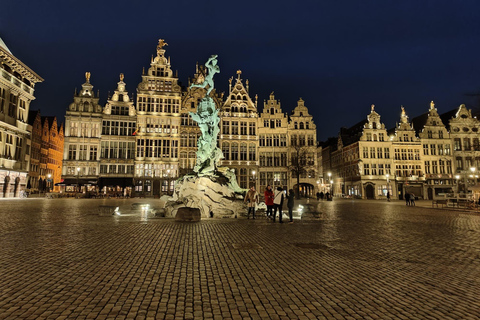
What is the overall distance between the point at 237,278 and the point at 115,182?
49592mm

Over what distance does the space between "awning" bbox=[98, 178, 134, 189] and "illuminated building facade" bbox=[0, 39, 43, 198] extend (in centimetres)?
1074

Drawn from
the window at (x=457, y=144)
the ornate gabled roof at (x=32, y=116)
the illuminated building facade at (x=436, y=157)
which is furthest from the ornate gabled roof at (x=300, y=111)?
the ornate gabled roof at (x=32, y=116)

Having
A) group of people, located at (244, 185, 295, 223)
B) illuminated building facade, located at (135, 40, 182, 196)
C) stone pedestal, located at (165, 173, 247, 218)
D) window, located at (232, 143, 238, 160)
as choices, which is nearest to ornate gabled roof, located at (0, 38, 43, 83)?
illuminated building facade, located at (135, 40, 182, 196)

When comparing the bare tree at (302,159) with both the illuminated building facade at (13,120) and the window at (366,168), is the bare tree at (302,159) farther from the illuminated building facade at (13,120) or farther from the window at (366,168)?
the illuminated building facade at (13,120)

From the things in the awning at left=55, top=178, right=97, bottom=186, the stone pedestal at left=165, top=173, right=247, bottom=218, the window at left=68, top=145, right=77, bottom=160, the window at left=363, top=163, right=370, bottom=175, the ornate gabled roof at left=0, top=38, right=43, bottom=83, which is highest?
the ornate gabled roof at left=0, top=38, right=43, bottom=83

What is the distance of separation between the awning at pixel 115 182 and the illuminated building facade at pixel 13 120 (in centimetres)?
1074

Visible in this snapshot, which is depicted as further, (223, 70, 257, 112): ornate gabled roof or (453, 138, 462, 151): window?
(453, 138, 462, 151): window

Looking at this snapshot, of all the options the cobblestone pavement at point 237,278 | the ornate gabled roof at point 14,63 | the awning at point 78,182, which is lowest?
the cobblestone pavement at point 237,278

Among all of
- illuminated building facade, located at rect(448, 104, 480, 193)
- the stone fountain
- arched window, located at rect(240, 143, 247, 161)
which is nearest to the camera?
the stone fountain

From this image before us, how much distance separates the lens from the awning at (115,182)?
50.0 m

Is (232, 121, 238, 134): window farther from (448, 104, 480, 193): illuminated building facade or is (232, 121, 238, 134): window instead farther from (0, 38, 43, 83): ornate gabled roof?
(448, 104, 480, 193): illuminated building facade

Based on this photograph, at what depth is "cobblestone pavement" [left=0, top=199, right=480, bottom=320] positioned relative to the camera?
4.12m

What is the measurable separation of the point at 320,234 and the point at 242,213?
812 centimetres

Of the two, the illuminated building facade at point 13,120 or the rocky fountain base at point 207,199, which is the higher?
the illuminated building facade at point 13,120
